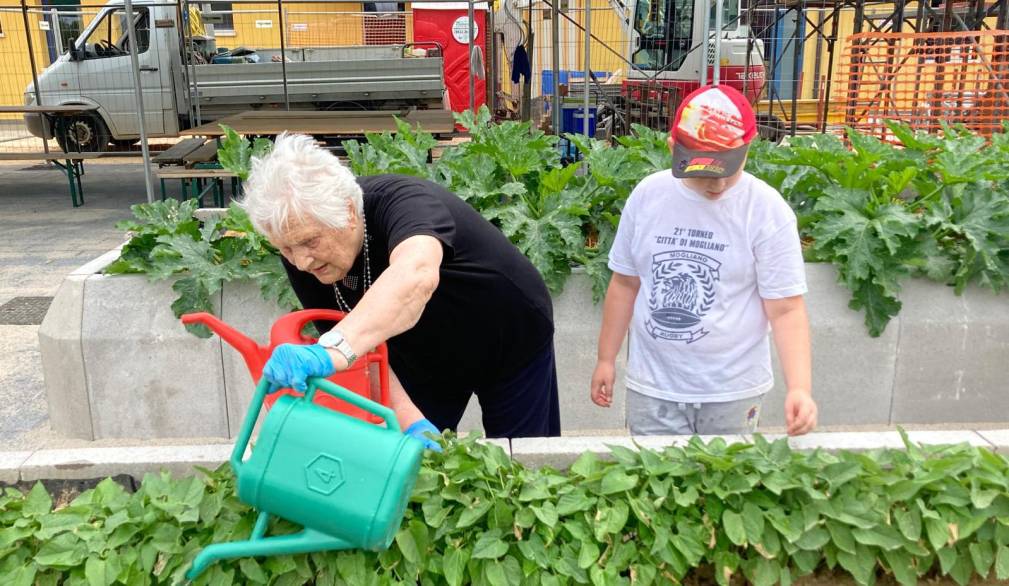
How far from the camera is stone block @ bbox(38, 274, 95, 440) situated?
369cm

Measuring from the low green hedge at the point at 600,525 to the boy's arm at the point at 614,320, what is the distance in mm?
623

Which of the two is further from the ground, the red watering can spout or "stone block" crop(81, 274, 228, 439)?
the red watering can spout

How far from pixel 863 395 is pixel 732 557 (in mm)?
2264

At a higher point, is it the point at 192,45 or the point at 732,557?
the point at 192,45

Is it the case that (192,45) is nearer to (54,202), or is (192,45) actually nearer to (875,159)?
(54,202)

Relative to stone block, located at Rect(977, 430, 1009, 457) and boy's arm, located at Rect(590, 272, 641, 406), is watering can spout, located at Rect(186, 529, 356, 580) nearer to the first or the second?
boy's arm, located at Rect(590, 272, 641, 406)

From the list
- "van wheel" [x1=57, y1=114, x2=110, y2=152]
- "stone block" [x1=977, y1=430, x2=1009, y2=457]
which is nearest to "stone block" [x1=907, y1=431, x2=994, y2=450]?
"stone block" [x1=977, y1=430, x2=1009, y2=457]

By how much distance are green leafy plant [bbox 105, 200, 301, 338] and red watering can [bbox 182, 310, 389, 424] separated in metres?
1.54

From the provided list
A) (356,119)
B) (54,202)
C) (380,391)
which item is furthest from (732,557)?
(54,202)

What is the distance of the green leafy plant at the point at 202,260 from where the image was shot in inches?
141

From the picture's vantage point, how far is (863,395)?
12.6 feet

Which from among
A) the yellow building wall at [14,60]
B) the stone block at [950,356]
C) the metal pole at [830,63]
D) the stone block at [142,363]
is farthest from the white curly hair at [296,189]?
the yellow building wall at [14,60]

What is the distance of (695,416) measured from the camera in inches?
96.0

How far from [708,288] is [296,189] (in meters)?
1.10
